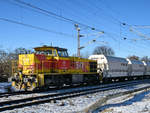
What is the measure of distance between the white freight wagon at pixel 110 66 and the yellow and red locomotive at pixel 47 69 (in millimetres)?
4323

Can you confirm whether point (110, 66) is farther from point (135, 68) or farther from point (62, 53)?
point (62, 53)

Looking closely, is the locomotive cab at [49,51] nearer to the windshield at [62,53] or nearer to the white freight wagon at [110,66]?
the windshield at [62,53]

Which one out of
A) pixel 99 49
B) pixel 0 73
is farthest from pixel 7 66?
pixel 99 49

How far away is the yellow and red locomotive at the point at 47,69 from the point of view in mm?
11992

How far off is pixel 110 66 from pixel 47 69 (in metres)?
9.77

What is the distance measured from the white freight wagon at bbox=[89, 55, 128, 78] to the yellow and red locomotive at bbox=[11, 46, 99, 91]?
4.32m

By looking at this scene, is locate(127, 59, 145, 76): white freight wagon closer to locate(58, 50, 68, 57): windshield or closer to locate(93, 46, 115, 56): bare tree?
locate(58, 50, 68, 57): windshield

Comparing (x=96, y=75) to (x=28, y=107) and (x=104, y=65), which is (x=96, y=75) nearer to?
(x=104, y=65)

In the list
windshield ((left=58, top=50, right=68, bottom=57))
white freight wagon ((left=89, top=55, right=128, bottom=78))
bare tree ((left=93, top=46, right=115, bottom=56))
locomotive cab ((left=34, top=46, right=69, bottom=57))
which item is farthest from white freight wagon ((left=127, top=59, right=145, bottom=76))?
bare tree ((left=93, top=46, right=115, bottom=56))

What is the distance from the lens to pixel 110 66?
20.7 m

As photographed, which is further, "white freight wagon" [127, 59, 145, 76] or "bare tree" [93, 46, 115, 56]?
"bare tree" [93, 46, 115, 56]

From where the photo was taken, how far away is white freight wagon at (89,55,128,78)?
65.7ft

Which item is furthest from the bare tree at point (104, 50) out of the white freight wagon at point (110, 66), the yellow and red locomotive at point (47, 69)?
the yellow and red locomotive at point (47, 69)

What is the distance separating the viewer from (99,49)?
73.1 m
